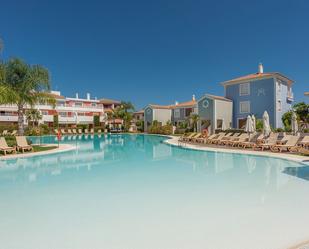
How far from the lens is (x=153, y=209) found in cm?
620

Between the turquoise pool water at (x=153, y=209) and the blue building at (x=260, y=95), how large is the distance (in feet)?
68.4

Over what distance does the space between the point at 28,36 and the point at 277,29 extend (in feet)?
120

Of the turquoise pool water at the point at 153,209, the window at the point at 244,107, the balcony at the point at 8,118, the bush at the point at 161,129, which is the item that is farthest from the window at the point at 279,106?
the balcony at the point at 8,118

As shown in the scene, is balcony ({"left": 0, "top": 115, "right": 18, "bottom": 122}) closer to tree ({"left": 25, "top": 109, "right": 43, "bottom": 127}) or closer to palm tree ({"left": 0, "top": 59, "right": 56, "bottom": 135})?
tree ({"left": 25, "top": 109, "right": 43, "bottom": 127})

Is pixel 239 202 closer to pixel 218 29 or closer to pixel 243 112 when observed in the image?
pixel 243 112

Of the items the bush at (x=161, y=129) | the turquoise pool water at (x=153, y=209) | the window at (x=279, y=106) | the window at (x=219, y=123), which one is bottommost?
the turquoise pool water at (x=153, y=209)

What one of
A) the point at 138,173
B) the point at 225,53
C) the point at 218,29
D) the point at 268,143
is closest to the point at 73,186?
the point at 138,173

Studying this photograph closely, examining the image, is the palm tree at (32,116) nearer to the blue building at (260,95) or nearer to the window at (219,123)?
the window at (219,123)

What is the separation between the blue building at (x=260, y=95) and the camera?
2866 cm

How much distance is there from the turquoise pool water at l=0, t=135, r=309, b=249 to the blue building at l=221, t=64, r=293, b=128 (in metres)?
20.8

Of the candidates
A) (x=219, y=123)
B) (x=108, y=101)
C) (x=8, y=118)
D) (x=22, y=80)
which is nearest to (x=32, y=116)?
(x=8, y=118)

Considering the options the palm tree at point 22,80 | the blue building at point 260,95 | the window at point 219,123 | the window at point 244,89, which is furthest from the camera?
the window at point 219,123

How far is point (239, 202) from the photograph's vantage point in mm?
6680

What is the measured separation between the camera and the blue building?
1128 inches
